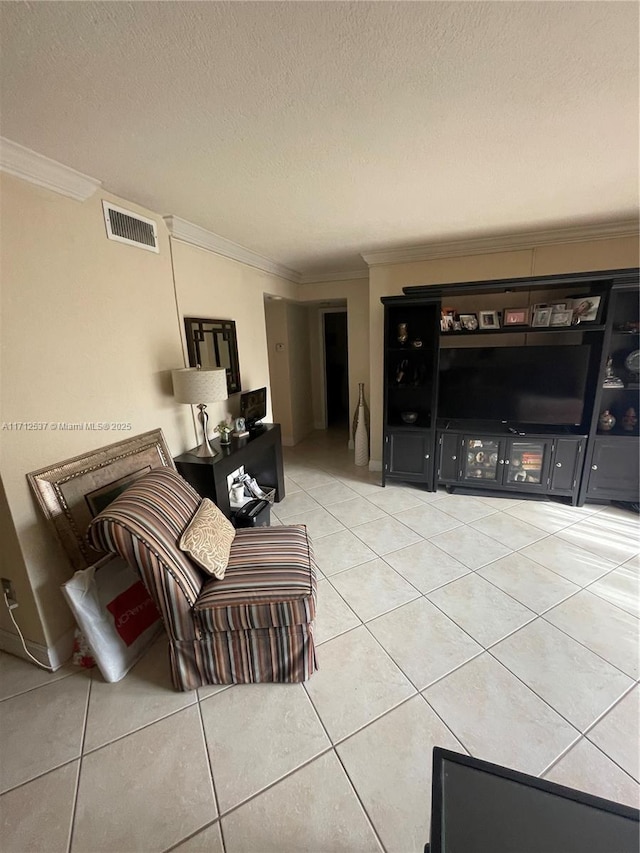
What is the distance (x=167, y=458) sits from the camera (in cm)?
233

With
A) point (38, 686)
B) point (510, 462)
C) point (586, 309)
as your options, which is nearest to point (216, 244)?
point (38, 686)

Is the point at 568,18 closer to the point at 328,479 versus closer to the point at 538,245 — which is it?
the point at 538,245

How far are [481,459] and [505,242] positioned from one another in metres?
2.00

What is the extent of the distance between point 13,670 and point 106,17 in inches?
103

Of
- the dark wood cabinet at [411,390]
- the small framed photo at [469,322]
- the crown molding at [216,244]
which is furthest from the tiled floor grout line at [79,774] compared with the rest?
the small framed photo at [469,322]

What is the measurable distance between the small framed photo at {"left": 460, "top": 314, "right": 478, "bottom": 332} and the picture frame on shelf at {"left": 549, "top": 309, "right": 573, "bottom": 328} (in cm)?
59

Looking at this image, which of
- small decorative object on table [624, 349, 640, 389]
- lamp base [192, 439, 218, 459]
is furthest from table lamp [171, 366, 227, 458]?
small decorative object on table [624, 349, 640, 389]

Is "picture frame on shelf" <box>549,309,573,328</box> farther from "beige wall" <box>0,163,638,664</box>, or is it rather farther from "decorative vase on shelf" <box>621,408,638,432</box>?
"decorative vase on shelf" <box>621,408,638,432</box>

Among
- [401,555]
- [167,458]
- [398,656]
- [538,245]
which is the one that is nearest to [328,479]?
[401,555]

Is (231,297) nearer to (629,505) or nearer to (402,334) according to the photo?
(402,334)

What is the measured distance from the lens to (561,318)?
297 centimetres

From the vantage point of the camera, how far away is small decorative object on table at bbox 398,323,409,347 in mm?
3471

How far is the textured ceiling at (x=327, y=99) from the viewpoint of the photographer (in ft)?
3.22

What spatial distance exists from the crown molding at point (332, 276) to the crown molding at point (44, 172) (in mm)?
2935
